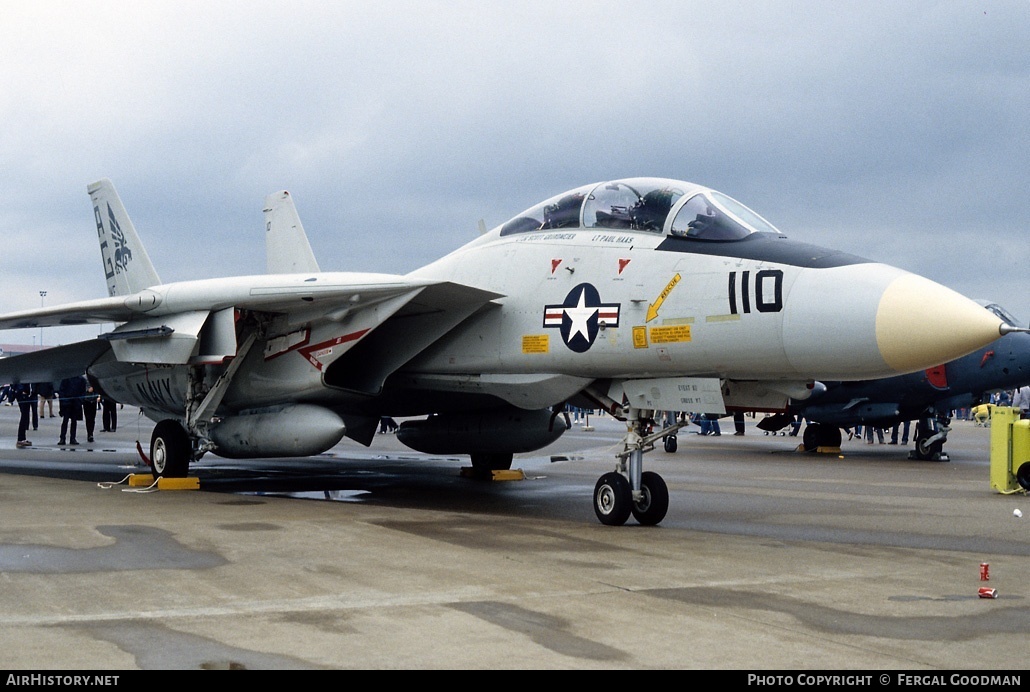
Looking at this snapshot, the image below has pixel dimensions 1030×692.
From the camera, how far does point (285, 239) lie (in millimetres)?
15508

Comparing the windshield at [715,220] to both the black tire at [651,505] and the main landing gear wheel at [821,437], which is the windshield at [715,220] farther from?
the main landing gear wheel at [821,437]

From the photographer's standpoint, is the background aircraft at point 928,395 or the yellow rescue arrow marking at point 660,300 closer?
the yellow rescue arrow marking at point 660,300

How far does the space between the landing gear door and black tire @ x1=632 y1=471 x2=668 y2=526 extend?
2.11 feet

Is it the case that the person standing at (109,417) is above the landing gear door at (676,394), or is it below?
below

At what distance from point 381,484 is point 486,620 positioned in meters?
8.64

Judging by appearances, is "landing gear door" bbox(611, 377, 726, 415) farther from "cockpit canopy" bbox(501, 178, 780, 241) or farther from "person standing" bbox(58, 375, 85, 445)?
"person standing" bbox(58, 375, 85, 445)

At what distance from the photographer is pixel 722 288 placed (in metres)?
8.24

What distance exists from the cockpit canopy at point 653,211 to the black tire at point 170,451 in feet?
17.6

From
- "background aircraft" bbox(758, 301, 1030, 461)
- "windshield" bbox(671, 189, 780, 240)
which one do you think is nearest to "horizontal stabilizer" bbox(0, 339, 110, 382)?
"windshield" bbox(671, 189, 780, 240)

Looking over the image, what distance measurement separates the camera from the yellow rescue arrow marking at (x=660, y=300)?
8.58m

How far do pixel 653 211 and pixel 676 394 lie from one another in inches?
65.6

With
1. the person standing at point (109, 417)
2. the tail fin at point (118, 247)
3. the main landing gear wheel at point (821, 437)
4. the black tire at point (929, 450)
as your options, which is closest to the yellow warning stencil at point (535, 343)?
the tail fin at point (118, 247)

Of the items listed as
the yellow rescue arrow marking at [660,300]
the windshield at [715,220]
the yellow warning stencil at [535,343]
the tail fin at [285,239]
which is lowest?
the yellow warning stencil at [535,343]
